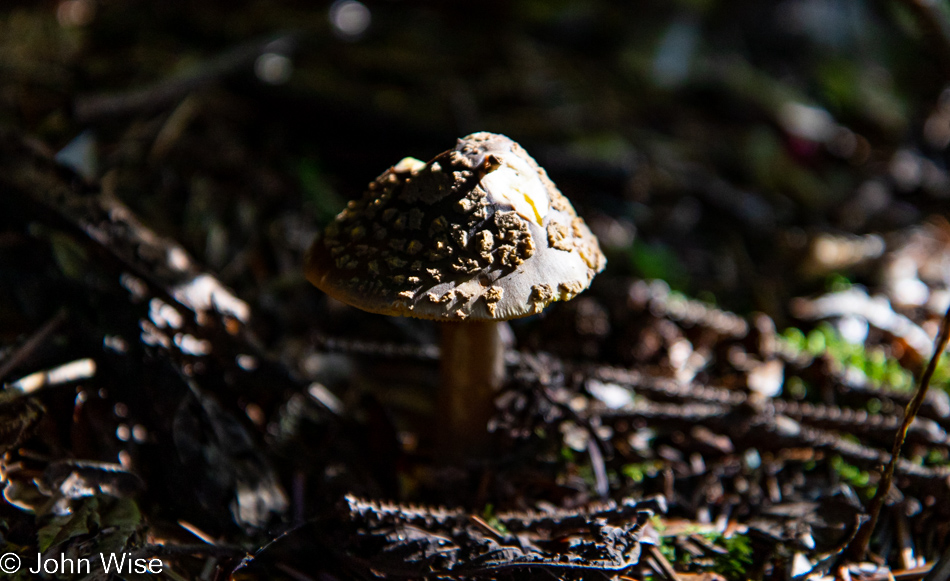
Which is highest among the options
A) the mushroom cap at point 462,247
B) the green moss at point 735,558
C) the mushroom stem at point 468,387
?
the mushroom cap at point 462,247

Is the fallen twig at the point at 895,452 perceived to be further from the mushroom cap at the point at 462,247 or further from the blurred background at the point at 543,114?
the blurred background at the point at 543,114

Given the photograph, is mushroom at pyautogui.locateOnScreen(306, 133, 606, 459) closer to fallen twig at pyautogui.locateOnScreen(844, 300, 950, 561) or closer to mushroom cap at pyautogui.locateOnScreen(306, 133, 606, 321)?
mushroom cap at pyautogui.locateOnScreen(306, 133, 606, 321)

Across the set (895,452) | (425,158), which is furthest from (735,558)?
(425,158)

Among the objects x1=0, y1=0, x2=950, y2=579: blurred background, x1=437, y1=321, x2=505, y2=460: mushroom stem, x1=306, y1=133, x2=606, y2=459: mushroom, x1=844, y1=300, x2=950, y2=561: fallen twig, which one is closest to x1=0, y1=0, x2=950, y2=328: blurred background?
x1=0, y1=0, x2=950, y2=579: blurred background

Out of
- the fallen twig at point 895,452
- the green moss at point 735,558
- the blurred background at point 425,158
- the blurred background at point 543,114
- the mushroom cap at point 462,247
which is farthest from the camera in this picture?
the blurred background at point 543,114

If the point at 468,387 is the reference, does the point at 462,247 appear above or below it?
above

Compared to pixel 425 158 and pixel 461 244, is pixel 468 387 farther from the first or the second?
pixel 425 158

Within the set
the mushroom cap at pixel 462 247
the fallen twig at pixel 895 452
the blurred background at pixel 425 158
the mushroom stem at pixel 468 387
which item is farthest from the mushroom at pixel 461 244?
the fallen twig at pixel 895 452

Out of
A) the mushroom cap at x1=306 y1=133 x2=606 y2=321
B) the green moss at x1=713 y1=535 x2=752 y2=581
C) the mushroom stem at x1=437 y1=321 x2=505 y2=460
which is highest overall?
the mushroom cap at x1=306 y1=133 x2=606 y2=321
